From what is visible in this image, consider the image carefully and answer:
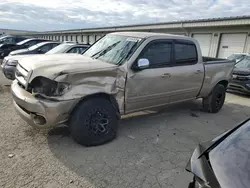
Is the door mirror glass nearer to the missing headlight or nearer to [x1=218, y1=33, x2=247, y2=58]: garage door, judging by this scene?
the missing headlight

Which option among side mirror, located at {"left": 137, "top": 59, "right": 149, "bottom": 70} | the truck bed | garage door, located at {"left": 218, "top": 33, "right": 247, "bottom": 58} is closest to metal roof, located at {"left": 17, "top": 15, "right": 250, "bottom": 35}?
garage door, located at {"left": 218, "top": 33, "right": 247, "bottom": 58}

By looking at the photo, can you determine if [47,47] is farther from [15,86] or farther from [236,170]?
[236,170]

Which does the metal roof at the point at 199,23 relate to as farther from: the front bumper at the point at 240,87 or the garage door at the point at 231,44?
the front bumper at the point at 240,87

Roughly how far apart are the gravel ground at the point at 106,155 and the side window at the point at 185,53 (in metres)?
1.44

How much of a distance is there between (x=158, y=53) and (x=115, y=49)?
34.7 inches

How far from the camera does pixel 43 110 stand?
10.0ft

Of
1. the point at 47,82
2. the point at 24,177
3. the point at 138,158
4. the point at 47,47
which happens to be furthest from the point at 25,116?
the point at 47,47

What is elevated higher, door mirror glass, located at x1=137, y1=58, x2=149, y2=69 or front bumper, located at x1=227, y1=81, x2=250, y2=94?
door mirror glass, located at x1=137, y1=58, x2=149, y2=69

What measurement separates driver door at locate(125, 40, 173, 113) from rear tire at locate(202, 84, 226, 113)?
1.78 meters

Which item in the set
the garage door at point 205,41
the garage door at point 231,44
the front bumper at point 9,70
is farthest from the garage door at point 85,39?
the front bumper at point 9,70

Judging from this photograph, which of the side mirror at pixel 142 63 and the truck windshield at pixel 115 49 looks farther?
the truck windshield at pixel 115 49

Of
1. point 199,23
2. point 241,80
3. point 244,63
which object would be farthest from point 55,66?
point 199,23

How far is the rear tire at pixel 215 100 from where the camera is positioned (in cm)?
572

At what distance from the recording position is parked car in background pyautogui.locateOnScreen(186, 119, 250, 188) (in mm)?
1402
